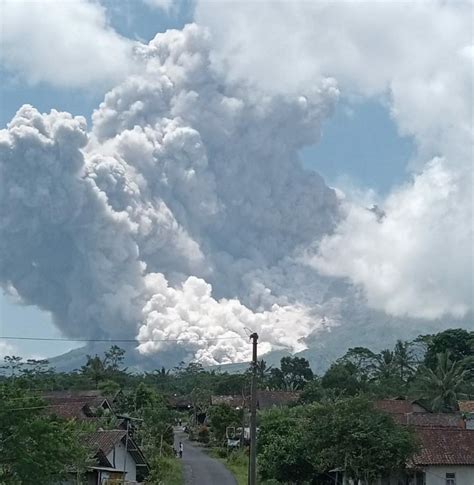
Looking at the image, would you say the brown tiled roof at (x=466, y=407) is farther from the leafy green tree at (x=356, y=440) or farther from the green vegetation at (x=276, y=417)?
the leafy green tree at (x=356, y=440)

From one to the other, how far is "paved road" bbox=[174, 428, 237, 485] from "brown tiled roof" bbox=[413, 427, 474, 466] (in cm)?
1196

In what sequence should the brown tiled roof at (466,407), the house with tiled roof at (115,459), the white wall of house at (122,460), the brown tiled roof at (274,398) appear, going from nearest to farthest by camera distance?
the house with tiled roof at (115,459), the white wall of house at (122,460), the brown tiled roof at (466,407), the brown tiled roof at (274,398)

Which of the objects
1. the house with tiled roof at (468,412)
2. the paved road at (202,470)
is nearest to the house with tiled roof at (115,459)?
the paved road at (202,470)

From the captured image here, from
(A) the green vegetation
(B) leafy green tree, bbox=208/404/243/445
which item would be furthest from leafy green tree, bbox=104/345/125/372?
(B) leafy green tree, bbox=208/404/243/445

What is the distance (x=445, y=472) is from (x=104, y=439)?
17.5m

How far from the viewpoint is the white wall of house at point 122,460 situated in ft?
153

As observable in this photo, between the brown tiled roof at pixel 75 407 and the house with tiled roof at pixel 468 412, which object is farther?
the house with tiled roof at pixel 468 412

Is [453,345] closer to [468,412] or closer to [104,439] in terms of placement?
[468,412]

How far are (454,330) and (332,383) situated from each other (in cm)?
2593

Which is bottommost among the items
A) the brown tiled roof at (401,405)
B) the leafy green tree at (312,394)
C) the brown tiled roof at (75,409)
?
the brown tiled roof at (75,409)

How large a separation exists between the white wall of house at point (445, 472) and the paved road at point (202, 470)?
1226 cm

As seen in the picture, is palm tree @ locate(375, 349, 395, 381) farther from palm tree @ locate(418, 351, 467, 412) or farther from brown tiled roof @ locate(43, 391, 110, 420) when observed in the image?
brown tiled roof @ locate(43, 391, 110, 420)

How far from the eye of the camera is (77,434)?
133 feet

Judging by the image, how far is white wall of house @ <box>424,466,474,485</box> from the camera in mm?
44625
